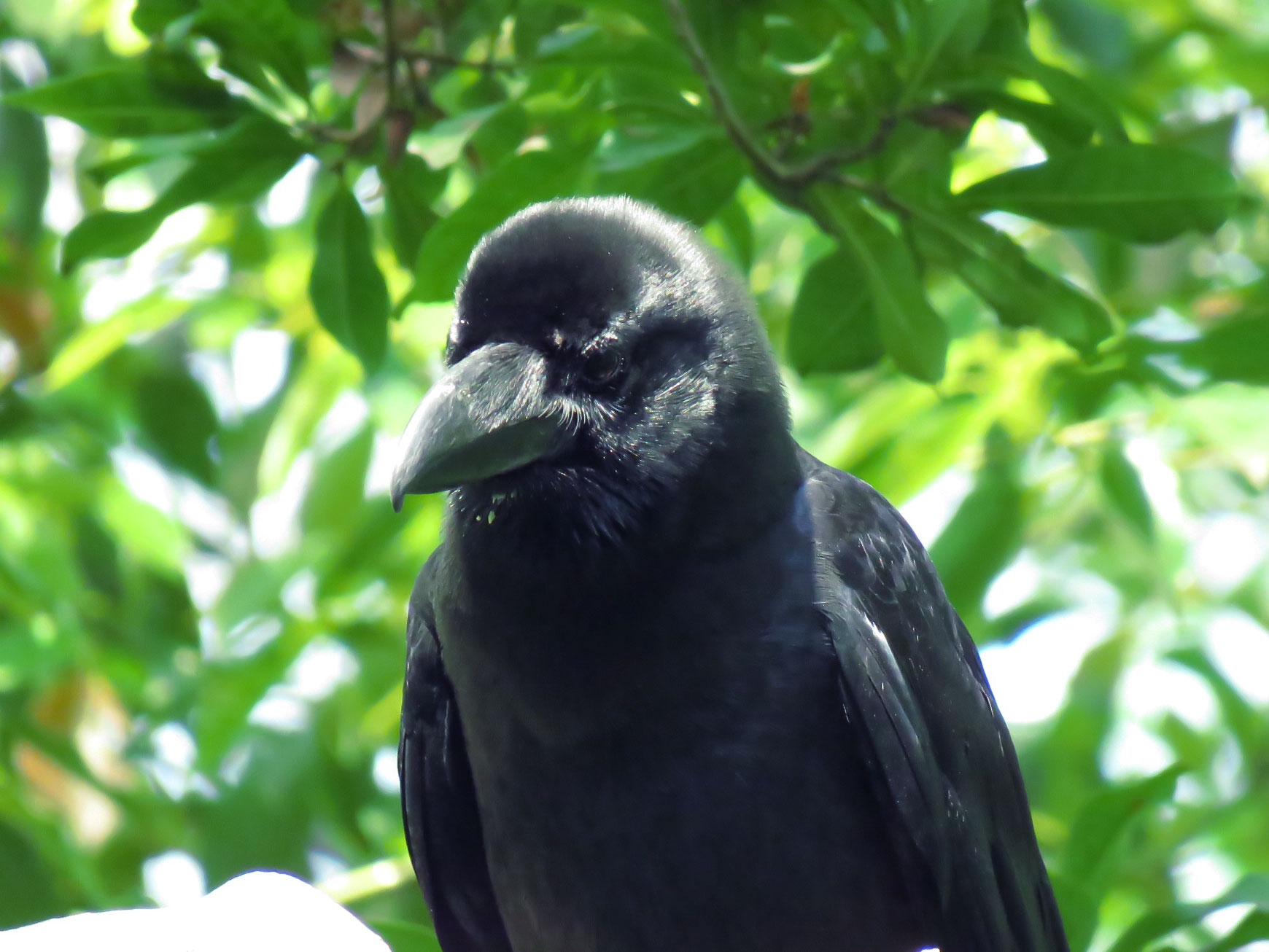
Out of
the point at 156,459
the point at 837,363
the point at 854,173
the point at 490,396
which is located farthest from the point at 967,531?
the point at 156,459

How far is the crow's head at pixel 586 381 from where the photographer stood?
87.4 inches

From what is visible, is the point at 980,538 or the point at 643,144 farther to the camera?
the point at 980,538

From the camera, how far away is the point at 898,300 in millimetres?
2557

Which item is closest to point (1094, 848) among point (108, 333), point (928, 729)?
point (928, 729)

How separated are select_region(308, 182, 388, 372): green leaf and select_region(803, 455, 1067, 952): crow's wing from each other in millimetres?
908

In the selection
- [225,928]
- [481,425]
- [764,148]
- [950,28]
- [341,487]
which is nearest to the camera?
[225,928]

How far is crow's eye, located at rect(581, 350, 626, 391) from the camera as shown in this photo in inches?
88.6

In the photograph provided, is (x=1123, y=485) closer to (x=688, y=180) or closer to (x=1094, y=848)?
(x=1094, y=848)

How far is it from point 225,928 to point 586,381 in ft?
3.22

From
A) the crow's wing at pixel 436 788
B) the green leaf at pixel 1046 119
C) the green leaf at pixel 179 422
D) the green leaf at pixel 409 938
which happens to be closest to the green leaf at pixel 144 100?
the crow's wing at pixel 436 788

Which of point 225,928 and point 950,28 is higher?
point 950,28

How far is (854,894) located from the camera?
2.43 metres

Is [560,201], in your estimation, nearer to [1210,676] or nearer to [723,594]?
[723,594]

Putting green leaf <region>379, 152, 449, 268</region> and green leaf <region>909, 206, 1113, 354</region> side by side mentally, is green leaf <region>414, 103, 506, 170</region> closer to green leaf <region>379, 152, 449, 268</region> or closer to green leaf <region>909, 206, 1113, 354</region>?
green leaf <region>379, 152, 449, 268</region>
